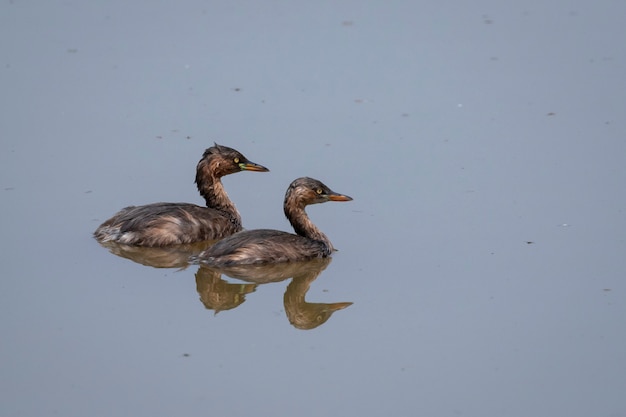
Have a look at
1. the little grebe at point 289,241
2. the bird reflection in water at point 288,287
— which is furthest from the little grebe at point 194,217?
the bird reflection in water at point 288,287

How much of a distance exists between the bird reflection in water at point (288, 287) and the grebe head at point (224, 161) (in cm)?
138

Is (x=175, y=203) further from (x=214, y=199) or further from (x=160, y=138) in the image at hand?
(x=160, y=138)

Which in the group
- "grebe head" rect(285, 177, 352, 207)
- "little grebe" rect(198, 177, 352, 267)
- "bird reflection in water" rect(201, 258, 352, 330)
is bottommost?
"bird reflection in water" rect(201, 258, 352, 330)

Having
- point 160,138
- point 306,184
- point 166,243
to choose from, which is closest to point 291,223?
point 306,184

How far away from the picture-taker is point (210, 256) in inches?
463

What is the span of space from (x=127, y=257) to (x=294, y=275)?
154 centimetres

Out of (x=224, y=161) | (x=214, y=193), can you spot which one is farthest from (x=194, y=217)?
(x=224, y=161)

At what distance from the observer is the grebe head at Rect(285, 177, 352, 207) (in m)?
12.2

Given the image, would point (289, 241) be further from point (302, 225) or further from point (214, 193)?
point (214, 193)

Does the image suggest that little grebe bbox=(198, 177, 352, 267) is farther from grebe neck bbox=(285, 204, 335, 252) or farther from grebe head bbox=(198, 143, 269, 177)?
grebe head bbox=(198, 143, 269, 177)

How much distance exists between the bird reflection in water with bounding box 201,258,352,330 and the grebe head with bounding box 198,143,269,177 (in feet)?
4.54

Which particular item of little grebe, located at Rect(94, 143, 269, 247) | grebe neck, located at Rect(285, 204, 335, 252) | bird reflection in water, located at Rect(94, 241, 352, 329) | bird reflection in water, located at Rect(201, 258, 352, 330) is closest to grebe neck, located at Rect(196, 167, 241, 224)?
little grebe, located at Rect(94, 143, 269, 247)

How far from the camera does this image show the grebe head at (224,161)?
1292 cm

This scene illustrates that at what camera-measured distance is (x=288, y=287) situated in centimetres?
1157
